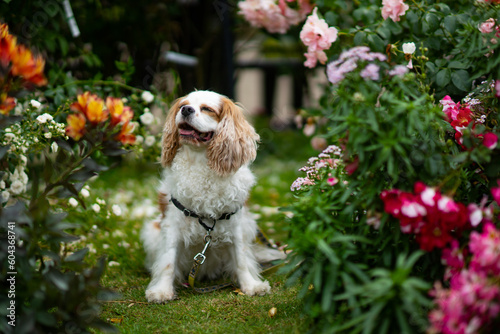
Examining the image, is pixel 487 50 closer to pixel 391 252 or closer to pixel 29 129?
pixel 391 252

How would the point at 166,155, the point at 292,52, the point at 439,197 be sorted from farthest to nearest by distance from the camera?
the point at 292,52 < the point at 166,155 < the point at 439,197

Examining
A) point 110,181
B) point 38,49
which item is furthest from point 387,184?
point 110,181

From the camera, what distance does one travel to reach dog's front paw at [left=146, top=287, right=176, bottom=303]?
2.58 metres

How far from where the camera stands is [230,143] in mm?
2766

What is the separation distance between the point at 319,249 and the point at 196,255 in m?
1.08

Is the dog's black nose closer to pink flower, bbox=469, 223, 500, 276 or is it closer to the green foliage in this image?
the green foliage

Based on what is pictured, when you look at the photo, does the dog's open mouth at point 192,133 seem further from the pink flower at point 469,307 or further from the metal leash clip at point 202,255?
the pink flower at point 469,307

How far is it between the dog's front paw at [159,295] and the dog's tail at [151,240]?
394 millimetres

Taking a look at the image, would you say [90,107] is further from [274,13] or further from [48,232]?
[274,13]

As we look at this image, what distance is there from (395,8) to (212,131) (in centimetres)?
129

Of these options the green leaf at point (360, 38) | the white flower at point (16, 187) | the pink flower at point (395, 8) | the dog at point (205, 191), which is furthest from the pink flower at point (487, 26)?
the white flower at point (16, 187)

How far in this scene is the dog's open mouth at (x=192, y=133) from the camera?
2750mm

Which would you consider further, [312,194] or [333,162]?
[333,162]

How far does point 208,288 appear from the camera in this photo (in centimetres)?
276
